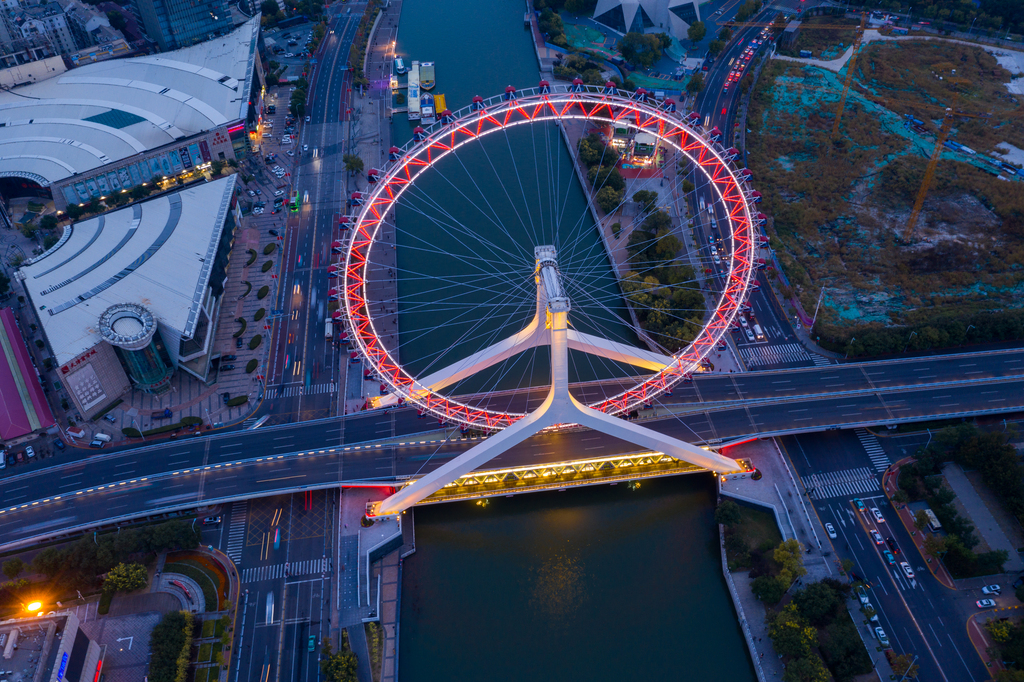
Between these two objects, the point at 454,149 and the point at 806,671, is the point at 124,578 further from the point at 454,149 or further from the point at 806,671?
the point at 806,671

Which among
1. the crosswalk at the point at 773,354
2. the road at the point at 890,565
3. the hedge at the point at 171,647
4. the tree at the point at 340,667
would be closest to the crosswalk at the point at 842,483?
the road at the point at 890,565

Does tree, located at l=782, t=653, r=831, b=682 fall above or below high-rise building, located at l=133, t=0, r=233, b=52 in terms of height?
below

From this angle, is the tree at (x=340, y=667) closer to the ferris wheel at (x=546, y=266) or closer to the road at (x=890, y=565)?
the ferris wheel at (x=546, y=266)

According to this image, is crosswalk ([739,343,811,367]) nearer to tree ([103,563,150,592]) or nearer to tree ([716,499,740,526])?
tree ([716,499,740,526])

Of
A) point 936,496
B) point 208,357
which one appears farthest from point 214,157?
point 936,496

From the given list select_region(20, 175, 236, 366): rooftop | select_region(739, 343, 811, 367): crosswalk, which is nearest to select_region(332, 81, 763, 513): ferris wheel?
select_region(739, 343, 811, 367): crosswalk
